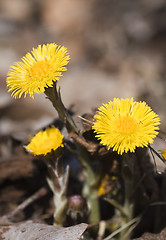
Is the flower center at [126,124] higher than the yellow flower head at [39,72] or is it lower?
lower

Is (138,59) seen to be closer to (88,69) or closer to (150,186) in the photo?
(88,69)

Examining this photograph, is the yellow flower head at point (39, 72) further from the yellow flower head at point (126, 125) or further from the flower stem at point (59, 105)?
the yellow flower head at point (126, 125)

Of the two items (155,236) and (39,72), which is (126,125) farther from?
(155,236)

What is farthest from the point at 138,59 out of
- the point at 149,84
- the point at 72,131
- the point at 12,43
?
the point at 72,131

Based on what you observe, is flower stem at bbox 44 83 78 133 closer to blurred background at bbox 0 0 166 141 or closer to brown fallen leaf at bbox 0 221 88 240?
brown fallen leaf at bbox 0 221 88 240

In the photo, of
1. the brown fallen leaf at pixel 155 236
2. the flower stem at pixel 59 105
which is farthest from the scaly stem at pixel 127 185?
the flower stem at pixel 59 105

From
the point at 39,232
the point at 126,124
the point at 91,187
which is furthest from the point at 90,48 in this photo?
the point at 39,232
